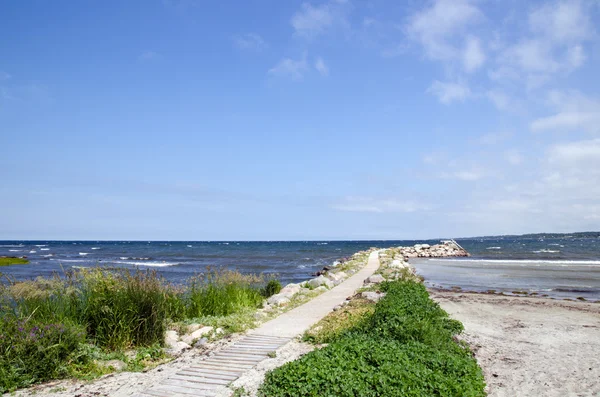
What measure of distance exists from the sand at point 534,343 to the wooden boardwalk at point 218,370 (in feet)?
11.9

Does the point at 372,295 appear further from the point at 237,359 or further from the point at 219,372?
the point at 219,372

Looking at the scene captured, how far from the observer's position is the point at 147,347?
7211mm

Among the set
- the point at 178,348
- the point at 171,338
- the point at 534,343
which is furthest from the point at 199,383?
the point at 534,343

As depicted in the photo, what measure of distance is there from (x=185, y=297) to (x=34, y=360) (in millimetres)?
4160

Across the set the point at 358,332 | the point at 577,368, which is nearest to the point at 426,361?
the point at 358,332

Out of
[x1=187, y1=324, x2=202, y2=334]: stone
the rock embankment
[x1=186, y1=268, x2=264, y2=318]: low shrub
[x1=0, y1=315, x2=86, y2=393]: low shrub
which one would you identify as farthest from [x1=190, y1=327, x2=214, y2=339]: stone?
the rock embankment

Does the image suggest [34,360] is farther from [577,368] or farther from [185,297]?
[577,368]

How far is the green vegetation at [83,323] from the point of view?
5.98 meters

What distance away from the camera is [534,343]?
9492 mm

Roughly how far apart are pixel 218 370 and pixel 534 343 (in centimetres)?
718

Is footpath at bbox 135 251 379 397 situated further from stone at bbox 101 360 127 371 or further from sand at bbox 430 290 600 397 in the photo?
sand at bbox 430 290 600 397

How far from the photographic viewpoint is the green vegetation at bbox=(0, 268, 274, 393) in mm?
5980

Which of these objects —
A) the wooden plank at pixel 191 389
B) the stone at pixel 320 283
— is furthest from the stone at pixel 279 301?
the wooden plank at pixel 191 389

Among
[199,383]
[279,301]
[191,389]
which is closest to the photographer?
[191,389]
